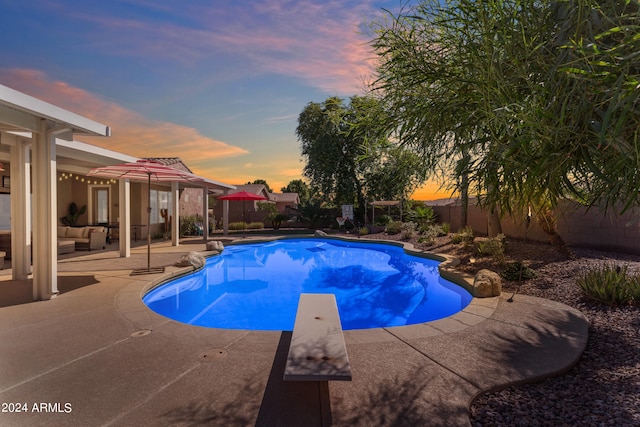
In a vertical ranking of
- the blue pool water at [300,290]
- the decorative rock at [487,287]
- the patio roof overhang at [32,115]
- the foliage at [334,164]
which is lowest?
the blue pool water at [300,290]

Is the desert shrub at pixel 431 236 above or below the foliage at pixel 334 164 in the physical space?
below

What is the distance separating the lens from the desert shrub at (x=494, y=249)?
8.22 metres

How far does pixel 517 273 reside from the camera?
7020mm

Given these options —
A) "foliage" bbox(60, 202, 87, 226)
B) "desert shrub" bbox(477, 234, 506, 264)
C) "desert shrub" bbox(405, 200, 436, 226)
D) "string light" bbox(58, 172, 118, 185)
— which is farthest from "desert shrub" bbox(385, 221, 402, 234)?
"foliage" bbox(60, 202, 87, 226)

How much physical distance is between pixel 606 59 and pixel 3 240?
13341mm

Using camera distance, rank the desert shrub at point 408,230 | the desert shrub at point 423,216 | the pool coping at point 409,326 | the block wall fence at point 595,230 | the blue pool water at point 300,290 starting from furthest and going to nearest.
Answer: the desert shrub at point 423,216 < the desert shrub at point 408,230 < the block wall fence at point 595,230 < the blue pool water at point 300,290 < the pool coping at point 409,326

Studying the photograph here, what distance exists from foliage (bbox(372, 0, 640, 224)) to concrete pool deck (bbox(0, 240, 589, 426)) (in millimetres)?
1807

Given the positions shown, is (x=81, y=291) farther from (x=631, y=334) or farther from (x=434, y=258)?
(x=434, y=258)

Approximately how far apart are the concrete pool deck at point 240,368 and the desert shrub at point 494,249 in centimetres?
331

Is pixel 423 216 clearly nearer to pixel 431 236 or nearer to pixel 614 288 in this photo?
pixel 431 236

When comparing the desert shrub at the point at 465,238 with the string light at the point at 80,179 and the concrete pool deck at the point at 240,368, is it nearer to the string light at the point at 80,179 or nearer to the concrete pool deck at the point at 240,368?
the concrete pool deck at the point at 240,368

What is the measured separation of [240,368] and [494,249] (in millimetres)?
7642

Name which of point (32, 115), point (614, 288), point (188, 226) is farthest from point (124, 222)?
point (614, 288)

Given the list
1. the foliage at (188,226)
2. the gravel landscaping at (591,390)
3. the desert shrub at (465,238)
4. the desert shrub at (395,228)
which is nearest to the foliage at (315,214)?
the desert shrub at (395,228)
